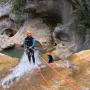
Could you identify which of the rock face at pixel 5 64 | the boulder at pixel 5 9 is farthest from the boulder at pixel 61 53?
the boulder at pixel 5 9

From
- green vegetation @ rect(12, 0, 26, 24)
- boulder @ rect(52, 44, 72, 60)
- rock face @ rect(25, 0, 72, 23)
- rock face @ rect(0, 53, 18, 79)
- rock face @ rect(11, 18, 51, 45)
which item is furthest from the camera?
rock face @ rect(11, 18, 51, 45)

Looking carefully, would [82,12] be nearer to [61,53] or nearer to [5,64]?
[61,53]

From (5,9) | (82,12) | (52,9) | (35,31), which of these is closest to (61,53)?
(82,12)

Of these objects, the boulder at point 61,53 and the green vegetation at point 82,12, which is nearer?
the boulder at point 61,53

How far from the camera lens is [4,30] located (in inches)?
1553

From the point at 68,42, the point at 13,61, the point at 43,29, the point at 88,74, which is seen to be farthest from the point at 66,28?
the point at 88,74

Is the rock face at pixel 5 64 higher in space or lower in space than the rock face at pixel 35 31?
higher

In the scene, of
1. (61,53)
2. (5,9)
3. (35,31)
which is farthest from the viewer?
(5,9)

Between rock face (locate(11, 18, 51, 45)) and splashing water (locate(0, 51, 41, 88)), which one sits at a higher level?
splashing water (locate(0, 51, 41, 88))

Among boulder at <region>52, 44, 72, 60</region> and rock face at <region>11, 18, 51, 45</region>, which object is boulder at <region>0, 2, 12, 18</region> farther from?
boulder at <region>52, 44, 72, 60</region>

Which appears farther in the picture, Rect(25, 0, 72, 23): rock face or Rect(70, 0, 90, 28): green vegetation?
Rect(25, 0, 72, 23): rock face

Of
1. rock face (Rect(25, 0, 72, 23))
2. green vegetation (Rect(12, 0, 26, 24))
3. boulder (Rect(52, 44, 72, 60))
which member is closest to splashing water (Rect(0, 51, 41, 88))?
boulder (Rect(52, 44, 72, 60))

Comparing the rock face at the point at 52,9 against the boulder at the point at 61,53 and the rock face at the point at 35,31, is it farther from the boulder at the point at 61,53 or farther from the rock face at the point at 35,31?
the boulder at the point at 61,53

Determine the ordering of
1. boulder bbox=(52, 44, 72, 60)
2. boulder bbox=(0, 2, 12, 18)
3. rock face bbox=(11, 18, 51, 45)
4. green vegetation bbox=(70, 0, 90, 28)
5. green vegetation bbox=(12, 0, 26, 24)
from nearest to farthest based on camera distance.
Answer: boulder bbox=(52, 44, 72, 60)
green vegetation bbox=(70, 0, 90, 28)
green vegetation bbox=(12, 0, 26, 24)
rock face bbox=(11, 18, 51, 45)
boulder bbox=(0, 2, 12, 18)
